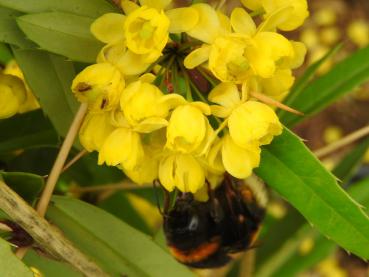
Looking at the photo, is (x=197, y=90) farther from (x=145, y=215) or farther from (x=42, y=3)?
(x=145, y=215)

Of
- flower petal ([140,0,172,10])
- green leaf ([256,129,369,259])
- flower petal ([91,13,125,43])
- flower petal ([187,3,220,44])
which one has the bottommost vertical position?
green leaf ([256,129,369,259])

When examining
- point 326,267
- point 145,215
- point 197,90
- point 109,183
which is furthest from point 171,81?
point 326,267

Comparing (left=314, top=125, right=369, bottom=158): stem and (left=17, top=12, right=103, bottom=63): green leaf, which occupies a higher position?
(left=17, top=12, right=103, bottom=63): green leaf

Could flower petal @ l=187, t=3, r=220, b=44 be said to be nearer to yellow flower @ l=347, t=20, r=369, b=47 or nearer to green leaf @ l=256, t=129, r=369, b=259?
green leaf @ l=256, t=129, r=369, b=259

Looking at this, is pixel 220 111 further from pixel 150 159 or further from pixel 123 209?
pixel 123 209

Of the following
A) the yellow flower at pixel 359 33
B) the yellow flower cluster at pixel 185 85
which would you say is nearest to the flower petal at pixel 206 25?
the yellow flower cluster at pixel 185 85

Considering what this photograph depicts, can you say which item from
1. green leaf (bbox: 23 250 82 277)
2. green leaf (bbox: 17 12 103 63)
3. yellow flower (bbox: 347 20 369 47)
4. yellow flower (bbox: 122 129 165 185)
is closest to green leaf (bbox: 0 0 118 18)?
green leaf (bbox: 17 12 103 63)

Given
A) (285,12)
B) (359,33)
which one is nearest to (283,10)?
(285,12)
